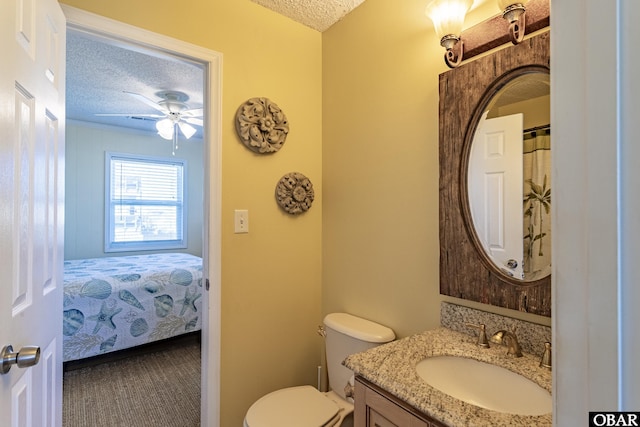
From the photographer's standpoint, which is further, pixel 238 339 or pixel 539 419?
pixel 238 339

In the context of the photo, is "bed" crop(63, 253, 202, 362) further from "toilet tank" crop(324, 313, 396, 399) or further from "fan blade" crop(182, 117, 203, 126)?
"toilet tank" crop(324, 313, 396, 399)

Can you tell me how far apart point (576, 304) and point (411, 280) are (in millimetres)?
1089

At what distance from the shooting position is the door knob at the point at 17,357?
0.72 m

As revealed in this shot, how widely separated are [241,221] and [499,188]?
1.19 metres

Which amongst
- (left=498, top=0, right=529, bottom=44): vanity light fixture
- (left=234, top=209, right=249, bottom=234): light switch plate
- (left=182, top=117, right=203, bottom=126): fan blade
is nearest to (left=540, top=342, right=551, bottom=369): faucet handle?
(left=498, top=0, right=529, bottom=44): vanity light fixture

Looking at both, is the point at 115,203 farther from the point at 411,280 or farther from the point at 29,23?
the point at 411,280

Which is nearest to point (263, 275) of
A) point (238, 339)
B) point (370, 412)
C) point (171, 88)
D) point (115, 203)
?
point (238, 339)

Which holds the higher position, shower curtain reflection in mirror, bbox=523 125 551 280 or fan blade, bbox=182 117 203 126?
fan blade, bbox=182 117 203 126

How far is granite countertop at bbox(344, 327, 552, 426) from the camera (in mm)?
753

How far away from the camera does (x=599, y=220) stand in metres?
0.37

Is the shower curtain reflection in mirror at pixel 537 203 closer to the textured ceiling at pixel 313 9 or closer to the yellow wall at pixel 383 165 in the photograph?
the yellow wall at pixel 383 165

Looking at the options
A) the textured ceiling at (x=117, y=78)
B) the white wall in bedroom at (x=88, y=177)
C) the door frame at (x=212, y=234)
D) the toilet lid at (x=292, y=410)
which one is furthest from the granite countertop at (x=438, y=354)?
the white wall in bedroom at (x=88, y=177)

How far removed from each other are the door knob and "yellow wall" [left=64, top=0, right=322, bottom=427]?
2.90 ft

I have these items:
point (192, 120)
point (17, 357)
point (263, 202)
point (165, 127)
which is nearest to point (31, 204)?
point (17, 357)
